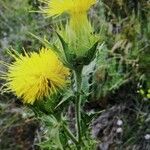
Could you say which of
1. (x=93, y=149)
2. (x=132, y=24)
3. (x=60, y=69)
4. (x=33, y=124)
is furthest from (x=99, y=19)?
(x=60, y=69)

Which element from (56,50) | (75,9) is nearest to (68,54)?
(56,50)

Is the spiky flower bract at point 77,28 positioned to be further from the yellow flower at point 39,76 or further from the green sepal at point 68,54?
the yellow flower at point 39,76

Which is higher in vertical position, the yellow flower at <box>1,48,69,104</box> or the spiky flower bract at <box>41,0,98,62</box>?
the spiky flower bract at <box>41,0,98,62</box>

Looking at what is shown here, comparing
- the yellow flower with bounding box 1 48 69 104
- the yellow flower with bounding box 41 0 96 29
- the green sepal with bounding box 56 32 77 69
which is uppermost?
the yellow flower with bounding box 41 0 96 29

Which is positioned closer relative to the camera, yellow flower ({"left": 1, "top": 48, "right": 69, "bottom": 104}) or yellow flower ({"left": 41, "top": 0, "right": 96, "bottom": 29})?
yellow flower ({"left": 41, "top": 0, "right": 96, "bottom": 29})

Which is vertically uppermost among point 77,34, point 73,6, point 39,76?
point 73,6

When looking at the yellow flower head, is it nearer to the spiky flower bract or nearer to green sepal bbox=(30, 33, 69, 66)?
the spiky flower bract

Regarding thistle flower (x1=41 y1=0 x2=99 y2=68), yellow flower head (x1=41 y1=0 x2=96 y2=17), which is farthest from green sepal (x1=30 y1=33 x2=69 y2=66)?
yellow flower head (x1=41 y1=0 x2=96 y2=17)

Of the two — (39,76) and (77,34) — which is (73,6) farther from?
(39,76)

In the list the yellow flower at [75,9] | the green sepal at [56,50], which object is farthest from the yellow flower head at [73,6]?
the green sepal at [56,50]
